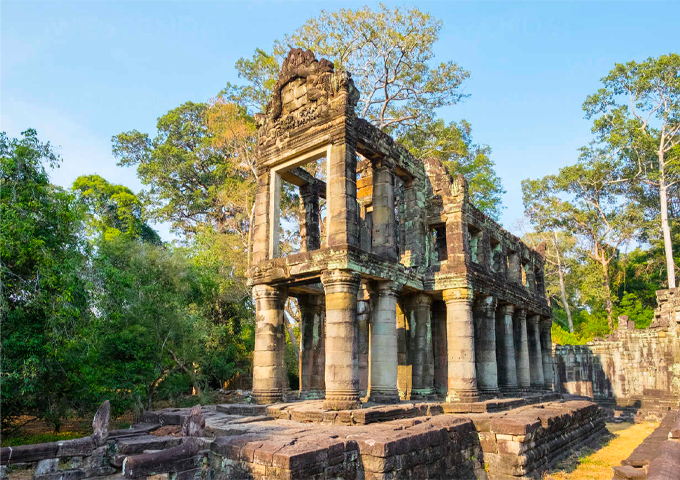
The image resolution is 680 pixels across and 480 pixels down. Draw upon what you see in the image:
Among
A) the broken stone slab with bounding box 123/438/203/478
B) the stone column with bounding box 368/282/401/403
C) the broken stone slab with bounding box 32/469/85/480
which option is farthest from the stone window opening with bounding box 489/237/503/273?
the broken stone slab with bounding box 32/469/85/480

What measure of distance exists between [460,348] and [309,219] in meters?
5.45

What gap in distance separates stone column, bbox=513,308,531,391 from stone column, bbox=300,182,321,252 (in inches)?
330

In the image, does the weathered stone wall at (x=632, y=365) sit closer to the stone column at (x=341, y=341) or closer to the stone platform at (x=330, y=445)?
the stone platform at (x=330, y=445)

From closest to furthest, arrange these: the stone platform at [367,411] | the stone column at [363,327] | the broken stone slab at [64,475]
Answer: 1. the broken stone slab at [64,475]
2. the stone platform at [367,411]
3. the stone column at [363,327]

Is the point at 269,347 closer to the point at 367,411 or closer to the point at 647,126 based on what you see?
the point at 367,411

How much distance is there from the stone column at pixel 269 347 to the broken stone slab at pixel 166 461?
3515 millimetres

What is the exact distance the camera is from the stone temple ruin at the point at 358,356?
7523mm

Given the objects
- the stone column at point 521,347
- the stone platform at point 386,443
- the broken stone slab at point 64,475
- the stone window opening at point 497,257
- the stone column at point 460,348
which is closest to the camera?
the stone platform at point 386,443

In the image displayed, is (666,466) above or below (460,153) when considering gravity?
below

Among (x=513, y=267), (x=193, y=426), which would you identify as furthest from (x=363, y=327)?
(x=513, y=267)

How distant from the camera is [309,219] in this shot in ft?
46.3

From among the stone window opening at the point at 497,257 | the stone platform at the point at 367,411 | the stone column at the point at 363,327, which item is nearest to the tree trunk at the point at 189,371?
the stone platform at the point at 367,411

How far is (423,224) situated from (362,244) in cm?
182

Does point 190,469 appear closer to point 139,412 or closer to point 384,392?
point 384,392
